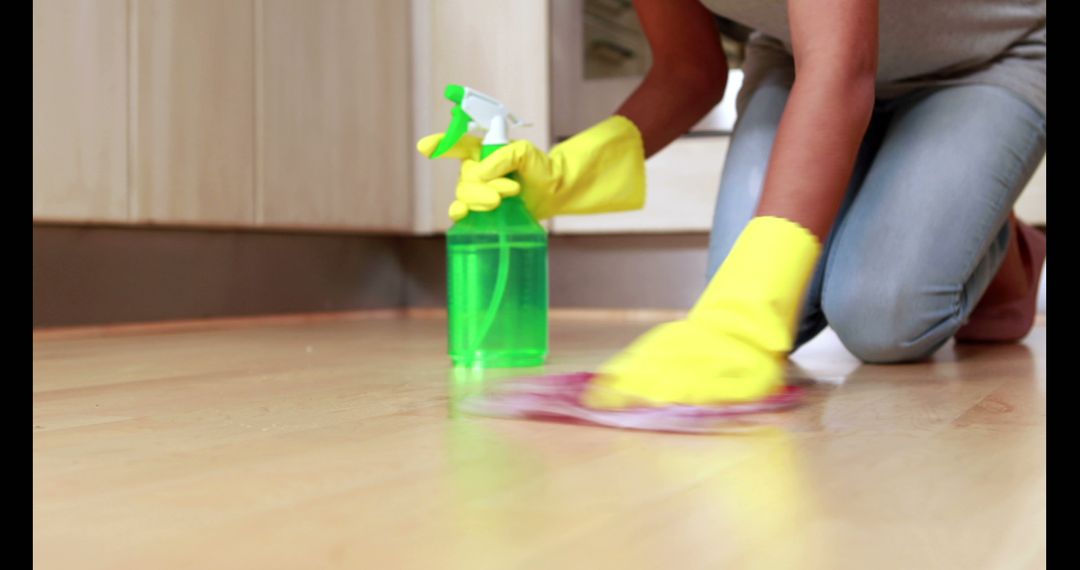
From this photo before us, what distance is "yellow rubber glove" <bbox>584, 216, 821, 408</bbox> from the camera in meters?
0.82

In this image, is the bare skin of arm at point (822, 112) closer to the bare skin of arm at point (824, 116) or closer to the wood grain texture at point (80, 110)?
the bare skin of arm at point (824, 116)

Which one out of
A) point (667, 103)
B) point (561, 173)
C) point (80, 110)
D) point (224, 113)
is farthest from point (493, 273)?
point (224, 113)

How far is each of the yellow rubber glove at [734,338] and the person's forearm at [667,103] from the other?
424 millimetres

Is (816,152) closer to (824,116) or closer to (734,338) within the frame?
(824,116)

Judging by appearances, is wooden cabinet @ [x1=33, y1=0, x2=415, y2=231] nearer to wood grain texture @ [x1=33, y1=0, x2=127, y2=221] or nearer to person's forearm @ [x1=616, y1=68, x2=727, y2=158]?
wood grain texture @ [x1=33, y1=0, x2=127, y2=221]

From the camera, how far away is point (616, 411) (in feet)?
2.62

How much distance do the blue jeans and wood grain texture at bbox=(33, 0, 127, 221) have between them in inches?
46.7

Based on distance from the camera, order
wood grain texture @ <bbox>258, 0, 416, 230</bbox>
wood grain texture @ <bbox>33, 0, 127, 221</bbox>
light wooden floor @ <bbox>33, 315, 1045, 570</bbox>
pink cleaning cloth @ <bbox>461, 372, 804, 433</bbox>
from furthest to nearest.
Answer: wood grain texture @ <bbox>258, 0, 416, 230</bbox> → wood grain texture @ <bbox>33, 0, 127, 221</bbox> → pink cleaning cloth @ <bbox>461, 372, 804, 433</bbox> → light wooden floor @ <bbox>33, 315, 1045, 570</bbox>

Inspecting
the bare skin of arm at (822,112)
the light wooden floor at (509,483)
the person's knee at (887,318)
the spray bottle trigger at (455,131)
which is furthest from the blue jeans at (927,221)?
the spray bottle trigger at (455,131)

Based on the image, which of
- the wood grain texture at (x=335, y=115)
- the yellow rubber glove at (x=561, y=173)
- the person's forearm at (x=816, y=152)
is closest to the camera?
Result: the person's forearm at (x=816, y=152)

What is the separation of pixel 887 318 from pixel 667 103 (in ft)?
1.14

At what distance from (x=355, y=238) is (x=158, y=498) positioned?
6.81 feet

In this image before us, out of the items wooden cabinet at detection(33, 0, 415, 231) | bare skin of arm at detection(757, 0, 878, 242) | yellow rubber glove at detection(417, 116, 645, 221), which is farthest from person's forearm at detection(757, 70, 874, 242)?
wooden cabinet at detection(33, 0, 415, 231)

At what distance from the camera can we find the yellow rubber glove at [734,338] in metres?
0.82
